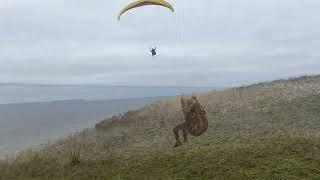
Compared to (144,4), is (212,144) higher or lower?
lower

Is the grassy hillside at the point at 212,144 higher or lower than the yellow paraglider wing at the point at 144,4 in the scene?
lower

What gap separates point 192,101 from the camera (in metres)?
25.9

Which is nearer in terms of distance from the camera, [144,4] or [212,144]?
[144,4]

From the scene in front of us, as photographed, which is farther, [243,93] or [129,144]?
[243,93]

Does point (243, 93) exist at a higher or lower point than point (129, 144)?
higher

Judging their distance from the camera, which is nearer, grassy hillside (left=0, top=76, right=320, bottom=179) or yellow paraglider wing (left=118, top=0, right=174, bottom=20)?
grassy hillside (left=0, top=76, right=320, bottom=179)

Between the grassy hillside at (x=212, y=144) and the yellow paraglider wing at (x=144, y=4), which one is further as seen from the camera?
the yellow paraglider wing at (x=144, y=4)

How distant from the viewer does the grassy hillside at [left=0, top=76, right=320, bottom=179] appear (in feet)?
62.4

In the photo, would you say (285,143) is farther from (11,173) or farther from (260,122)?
(260,122)

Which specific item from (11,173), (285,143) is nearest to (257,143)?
(285,143)

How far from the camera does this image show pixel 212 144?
997 inches

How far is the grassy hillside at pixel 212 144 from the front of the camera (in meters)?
19.0

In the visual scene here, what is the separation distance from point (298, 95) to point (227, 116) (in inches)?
292

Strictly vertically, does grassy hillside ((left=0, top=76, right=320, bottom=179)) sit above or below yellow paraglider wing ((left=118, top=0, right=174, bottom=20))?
below
